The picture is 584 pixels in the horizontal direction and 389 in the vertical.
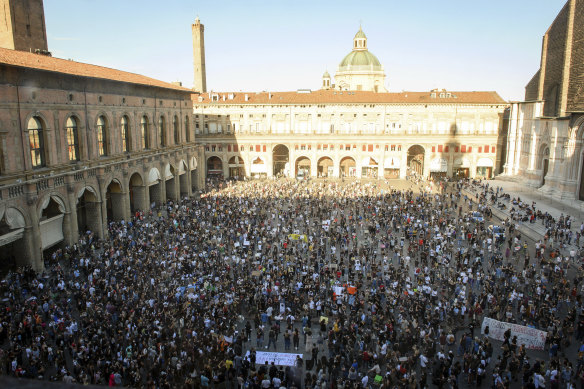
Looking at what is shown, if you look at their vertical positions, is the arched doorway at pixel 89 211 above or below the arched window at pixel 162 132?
below

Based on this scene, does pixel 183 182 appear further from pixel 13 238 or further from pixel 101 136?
pixel 13 238

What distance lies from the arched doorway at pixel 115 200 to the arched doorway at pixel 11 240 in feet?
38.0

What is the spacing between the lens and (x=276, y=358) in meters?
17.9

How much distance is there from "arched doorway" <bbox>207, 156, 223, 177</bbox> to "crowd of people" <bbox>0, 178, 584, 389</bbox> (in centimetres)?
3397

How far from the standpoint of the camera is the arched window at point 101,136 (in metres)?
36.6

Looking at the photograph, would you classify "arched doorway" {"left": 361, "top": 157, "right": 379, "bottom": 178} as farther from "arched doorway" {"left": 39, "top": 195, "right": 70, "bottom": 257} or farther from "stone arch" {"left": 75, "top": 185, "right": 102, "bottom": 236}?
"arched doorway" {"left": 39, "top": 195, "right": 70, "bottom": 257}

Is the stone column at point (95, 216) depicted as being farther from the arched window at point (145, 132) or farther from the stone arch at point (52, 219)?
the arched window at point (145, 132)

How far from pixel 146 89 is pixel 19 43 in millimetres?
11428

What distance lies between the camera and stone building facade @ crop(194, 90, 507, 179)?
65500mm

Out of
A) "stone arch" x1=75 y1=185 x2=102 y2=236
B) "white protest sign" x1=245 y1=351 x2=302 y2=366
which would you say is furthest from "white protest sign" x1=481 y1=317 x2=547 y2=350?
"stone arch" x1=75 y1=185 x2=102 y2=236

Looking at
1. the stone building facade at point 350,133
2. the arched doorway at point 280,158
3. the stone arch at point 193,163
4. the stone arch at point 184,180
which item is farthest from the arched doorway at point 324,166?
the stone arch at point 184,180

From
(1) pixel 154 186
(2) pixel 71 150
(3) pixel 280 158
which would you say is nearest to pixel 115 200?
(2) pixel 71 150

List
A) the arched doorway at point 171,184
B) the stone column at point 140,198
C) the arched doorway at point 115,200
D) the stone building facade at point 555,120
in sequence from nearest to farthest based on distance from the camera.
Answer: the arched doorway at point 115,200, the stone column at point 140,198, the stone building facade at point 555,120, the arched doorway at point 171,184

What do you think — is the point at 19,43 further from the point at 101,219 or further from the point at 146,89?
the point at 101,219
